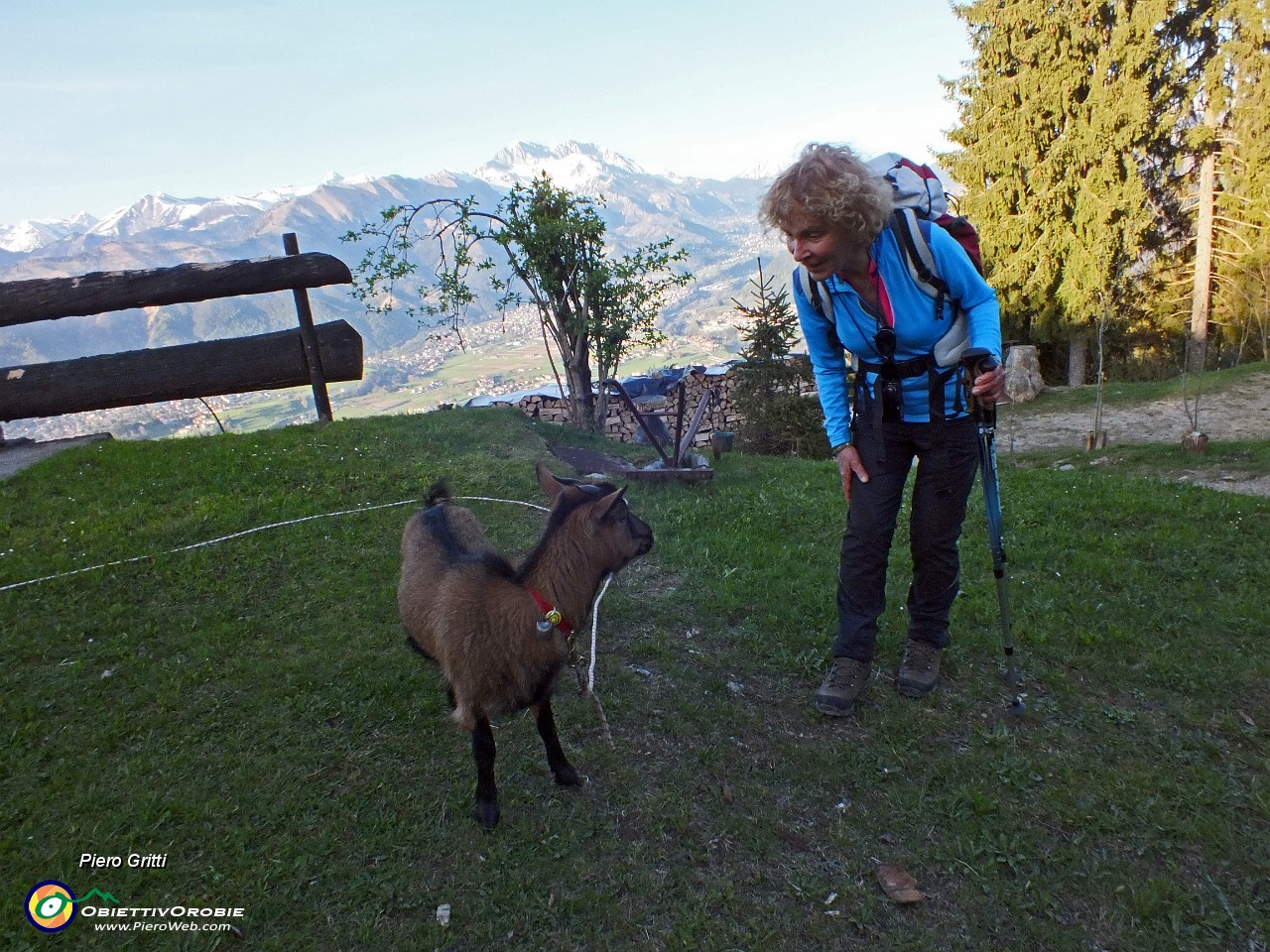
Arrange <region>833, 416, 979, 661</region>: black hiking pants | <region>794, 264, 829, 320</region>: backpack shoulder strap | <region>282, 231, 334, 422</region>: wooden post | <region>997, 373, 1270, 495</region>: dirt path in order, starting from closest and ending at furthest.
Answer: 1. <region>794, 264, 829, 320</region>: backpack shoulder strap
2. <region>833, 416, 979, 661</region>: black hiking pants
3. <region>282, 231, 334, 422</region>: wooden post
4. <region>997, 373, 1270, 495</region>: dirt path

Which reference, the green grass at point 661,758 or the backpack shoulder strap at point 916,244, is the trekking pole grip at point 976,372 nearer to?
the backpack shoulder strap at point 916,244

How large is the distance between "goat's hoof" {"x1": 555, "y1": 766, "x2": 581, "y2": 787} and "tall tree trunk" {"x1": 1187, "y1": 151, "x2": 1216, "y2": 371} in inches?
891

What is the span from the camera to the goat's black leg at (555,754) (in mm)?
3315

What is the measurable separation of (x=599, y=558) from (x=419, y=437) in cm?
629

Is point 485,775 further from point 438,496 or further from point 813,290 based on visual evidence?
point 813,290

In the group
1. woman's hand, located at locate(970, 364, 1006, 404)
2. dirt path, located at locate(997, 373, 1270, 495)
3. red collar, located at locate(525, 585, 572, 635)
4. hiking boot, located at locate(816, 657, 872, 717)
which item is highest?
woman's hand, located at locate(970, 364, 1006, 404)

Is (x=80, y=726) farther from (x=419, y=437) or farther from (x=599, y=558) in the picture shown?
(x=419, y=437)

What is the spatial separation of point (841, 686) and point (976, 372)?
1759 millimetres

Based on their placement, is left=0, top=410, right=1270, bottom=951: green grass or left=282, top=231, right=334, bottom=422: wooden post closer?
left=0, top=410, right=1270, bottom=951: green grass

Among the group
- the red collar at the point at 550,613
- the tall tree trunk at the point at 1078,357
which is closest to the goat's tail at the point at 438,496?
the red collar at the point at 550,613

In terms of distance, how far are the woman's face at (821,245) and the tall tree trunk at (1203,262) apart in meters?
21.6

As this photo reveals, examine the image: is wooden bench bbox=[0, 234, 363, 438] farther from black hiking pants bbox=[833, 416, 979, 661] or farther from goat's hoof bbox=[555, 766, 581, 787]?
black hiking pants bbox=[833, 416, 979, 661]

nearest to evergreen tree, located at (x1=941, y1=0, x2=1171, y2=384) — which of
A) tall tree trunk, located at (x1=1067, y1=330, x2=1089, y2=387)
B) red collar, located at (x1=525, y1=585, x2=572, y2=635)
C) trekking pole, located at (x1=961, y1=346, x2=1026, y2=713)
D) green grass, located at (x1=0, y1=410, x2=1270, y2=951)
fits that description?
tall tree trunk, located at (x1=1067, y1=330, x2=1089, y2=387)

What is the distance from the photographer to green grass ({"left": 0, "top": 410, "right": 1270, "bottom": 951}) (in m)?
2.71
